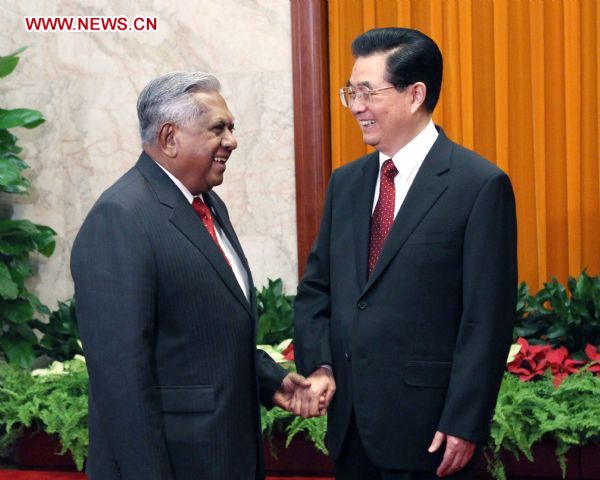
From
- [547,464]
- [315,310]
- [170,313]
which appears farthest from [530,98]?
[170,313]

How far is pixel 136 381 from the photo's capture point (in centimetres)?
226

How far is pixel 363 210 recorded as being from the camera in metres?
2.83

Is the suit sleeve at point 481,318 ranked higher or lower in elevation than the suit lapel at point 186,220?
lower

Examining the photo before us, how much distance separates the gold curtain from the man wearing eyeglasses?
275 centimetres

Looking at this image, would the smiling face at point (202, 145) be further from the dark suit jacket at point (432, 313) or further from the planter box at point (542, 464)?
the planter box at point (542, 464)

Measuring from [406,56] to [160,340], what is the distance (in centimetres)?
106

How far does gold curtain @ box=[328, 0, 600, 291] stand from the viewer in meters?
5.40

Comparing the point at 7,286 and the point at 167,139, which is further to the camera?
the point at 7,286

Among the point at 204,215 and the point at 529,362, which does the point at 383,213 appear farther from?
the point at 529,362

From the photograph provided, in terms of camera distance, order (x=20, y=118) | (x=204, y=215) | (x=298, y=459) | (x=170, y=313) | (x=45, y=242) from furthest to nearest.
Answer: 1. (x=45, y=242)
2. (x=20, y=118)
3. (x=298, y=459)
4. (x=204, y=215)
5. (x=170, y=313)

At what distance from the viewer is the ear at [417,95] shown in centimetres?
280

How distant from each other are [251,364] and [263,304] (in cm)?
293

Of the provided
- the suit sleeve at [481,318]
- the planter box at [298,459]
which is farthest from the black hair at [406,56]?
the planter box at [298,459]

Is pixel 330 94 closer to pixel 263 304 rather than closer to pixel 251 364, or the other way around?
pixel 263 304
